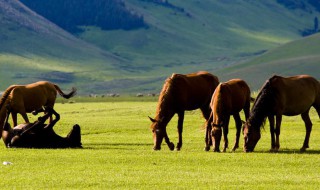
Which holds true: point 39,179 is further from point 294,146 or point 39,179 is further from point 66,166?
point 294,146

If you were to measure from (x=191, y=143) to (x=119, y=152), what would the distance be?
546 cm

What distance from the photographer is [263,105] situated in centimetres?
2553

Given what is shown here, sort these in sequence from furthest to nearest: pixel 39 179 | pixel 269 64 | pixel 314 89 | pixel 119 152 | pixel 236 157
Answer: pixel 269 64, pixel 314 89, pixel 119 152, pixel 236 157, pixel 39 179

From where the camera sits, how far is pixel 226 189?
17.3m

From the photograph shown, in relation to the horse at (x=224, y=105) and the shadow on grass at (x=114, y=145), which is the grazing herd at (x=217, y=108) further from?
the shadow on grass at (x=114, y=145)

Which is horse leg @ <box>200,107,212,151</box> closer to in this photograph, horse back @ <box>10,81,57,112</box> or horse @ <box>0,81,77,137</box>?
horse @ <box>0,81,77,137</box>

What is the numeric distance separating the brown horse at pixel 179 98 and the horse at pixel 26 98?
5.04 meters

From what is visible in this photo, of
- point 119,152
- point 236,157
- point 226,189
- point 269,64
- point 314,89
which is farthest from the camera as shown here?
point 269,64

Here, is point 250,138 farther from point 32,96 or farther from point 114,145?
point 32,96

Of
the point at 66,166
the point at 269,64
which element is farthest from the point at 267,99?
the point at 269,64

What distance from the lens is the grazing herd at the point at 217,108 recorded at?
25500 mm

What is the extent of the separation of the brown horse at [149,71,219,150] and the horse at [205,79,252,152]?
118 cm

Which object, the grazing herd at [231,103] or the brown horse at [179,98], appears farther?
the brown horse at [179,98]

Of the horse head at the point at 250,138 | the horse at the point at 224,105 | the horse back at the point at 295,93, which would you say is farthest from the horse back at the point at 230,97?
the horse back at the point at 295,93
